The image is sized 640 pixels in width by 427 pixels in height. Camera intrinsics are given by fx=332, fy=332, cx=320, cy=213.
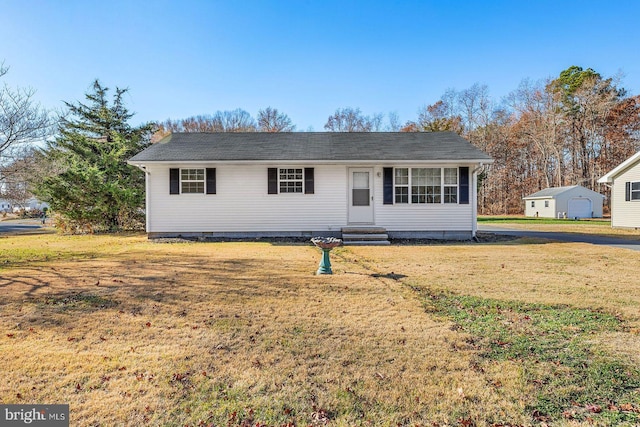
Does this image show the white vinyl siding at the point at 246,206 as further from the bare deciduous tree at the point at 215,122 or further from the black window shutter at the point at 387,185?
the bare deciduous tree at the point at 215,122

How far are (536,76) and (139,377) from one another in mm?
44580

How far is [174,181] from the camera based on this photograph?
12172 millimetres

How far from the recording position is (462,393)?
2600mm

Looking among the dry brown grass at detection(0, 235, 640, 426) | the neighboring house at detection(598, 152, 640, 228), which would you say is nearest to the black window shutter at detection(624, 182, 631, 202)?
the neighboring house at detection(598, 152, 640, 228)

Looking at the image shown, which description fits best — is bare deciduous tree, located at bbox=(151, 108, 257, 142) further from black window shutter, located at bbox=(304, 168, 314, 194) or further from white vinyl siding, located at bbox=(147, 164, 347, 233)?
black window shutter, located at bbox=(304, 168, 314, 194)

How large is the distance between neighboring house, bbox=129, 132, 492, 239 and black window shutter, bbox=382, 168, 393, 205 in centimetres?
4

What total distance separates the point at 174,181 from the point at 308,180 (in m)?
4.91

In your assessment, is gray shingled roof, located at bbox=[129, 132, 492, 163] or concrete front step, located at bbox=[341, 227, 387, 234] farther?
gray shingled roof, located at bbox=[129, 132, 492, 163]

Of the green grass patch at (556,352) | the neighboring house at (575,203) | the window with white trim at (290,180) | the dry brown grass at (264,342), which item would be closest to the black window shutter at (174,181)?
the window with white trim at (290,180)

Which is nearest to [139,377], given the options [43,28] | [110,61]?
[43,28]

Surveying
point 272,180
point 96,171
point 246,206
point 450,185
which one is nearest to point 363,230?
point 450,185

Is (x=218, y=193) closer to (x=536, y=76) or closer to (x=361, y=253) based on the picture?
(x=361, y=253)

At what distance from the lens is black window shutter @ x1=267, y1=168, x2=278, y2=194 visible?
12234mm

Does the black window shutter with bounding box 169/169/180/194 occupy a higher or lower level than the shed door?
higher
